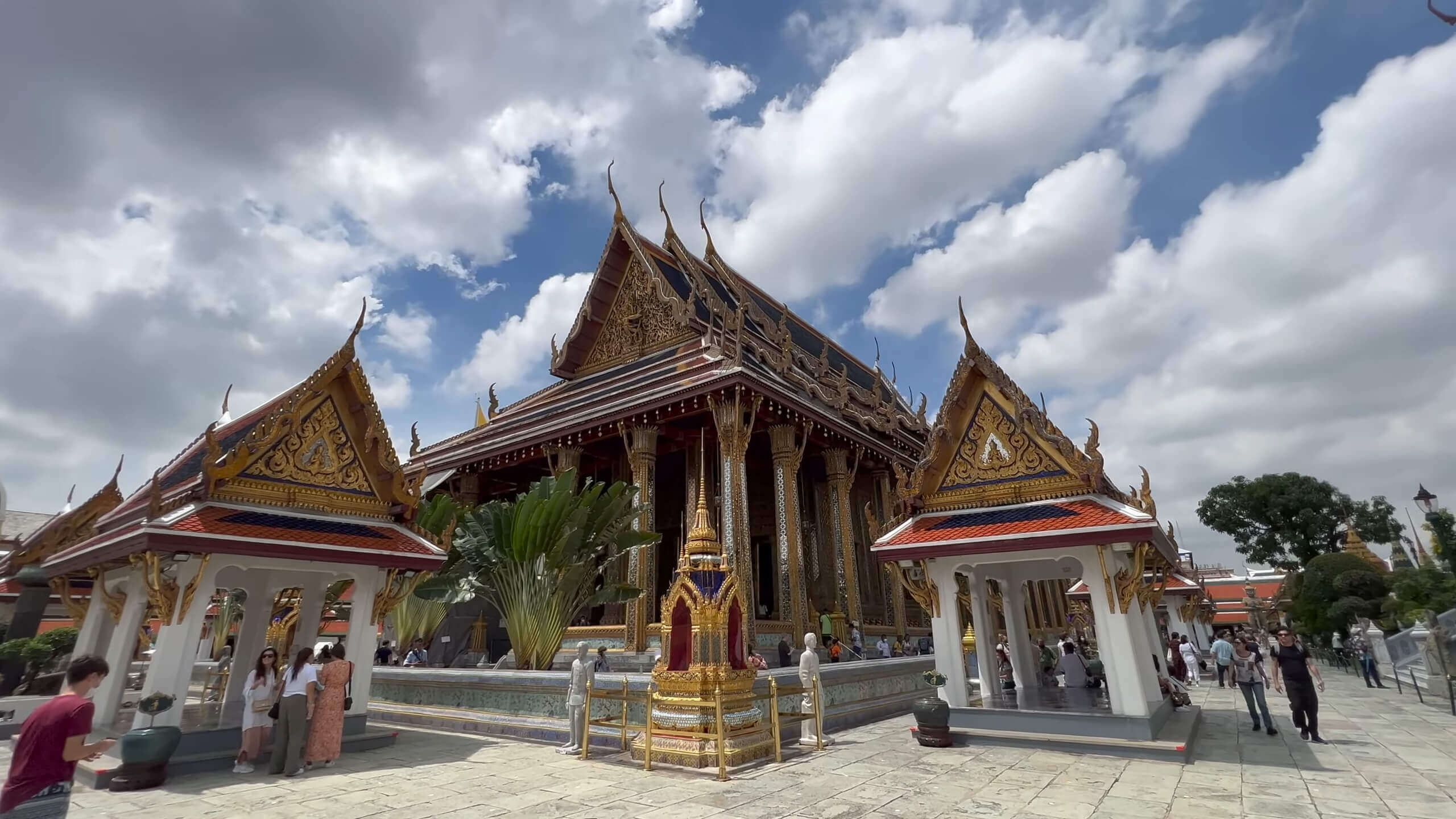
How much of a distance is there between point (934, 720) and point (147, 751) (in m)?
6.75

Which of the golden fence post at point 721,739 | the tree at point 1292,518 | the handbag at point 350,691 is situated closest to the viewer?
the golden fence post at point 721,739

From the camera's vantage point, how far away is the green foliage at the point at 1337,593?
24.4m

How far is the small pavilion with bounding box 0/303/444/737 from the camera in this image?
5.93 m

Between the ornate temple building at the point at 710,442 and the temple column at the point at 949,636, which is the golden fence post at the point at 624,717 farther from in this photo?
the ornate temple building at the point at 710,442

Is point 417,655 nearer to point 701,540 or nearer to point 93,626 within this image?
point 93,626

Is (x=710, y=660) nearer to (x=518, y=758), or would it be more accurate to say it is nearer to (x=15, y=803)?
(x=518, y=758)

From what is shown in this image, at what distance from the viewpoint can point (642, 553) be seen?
12.8 m

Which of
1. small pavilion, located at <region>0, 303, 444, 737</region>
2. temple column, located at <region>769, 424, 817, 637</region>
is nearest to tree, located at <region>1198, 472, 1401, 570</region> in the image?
temple column, located at <region>769, 424, 817, 637</region>

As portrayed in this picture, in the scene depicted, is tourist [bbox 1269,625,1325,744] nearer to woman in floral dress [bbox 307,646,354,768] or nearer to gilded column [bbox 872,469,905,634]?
gilded column [bbox 872,469,905,634]

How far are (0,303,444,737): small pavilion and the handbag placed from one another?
58mm

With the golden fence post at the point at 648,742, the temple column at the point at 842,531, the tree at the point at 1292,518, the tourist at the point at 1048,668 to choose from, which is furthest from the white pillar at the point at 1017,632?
the tree at the point at 1292,518

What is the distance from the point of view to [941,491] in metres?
7.77

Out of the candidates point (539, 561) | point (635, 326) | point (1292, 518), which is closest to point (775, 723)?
point (539, 561)

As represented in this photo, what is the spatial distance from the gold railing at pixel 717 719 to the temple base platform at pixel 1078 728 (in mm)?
1484
